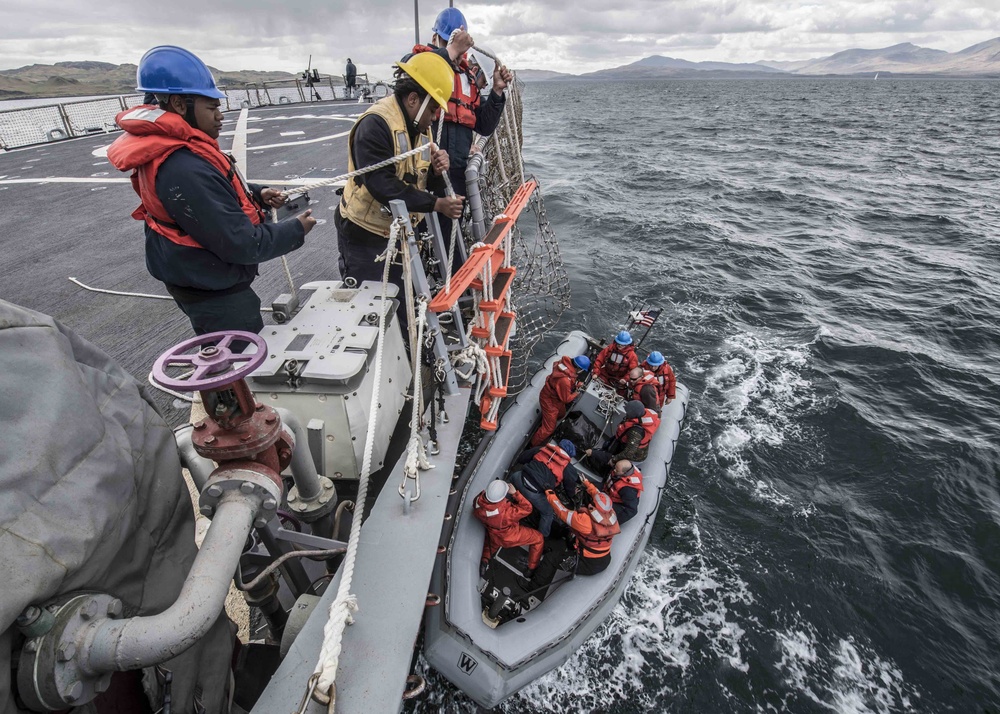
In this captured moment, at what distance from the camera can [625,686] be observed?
17.1ft

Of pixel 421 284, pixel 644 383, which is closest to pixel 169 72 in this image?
pixel 421 284

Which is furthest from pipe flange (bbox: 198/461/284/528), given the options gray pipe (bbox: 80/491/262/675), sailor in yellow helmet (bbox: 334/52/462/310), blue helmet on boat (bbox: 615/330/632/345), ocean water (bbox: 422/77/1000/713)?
blue helmet on boat (bbox: 615/330/632/345)

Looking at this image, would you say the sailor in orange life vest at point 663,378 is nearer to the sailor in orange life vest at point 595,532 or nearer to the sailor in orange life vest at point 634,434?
the sailor in orange life vest at point 634,434

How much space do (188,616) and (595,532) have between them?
4.02 m

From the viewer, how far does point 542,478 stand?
5.27 metres

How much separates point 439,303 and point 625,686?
4.61 meters

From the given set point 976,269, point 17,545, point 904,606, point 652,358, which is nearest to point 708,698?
point 904,606

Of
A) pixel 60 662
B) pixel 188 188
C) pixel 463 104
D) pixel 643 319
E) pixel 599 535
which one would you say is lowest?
pixel 599 535

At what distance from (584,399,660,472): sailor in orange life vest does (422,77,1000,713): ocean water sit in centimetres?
148

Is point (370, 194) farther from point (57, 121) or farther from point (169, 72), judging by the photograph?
point (57, 121)

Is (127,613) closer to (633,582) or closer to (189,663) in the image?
(189,663)

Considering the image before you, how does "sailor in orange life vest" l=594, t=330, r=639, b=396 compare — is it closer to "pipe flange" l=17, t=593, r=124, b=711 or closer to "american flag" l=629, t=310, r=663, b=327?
"american flag" l=629, t=310, r=663, b=327

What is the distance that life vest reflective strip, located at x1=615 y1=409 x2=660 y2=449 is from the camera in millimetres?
6109

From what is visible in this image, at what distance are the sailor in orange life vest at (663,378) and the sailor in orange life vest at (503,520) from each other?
3.17 metres
